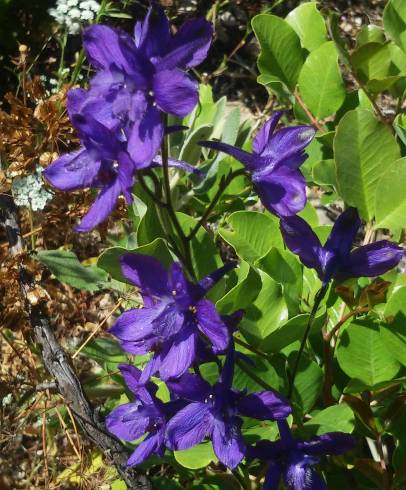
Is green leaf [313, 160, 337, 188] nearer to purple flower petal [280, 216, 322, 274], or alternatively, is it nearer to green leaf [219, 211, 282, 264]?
green leaf [219, 211, 282, 264]

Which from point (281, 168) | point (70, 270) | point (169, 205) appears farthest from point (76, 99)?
point (70, 270)

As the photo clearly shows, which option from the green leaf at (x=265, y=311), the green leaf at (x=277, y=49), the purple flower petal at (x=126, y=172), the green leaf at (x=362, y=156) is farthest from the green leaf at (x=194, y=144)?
the purple flower petal at (x=126, y=172)

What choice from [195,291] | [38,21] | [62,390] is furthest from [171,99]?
[38,21]

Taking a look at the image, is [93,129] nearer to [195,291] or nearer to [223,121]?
[195,291]

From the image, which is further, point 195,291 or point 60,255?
point 60,255

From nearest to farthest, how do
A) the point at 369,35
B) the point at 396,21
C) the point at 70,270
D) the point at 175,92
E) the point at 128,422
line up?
the point at 175,92
the point at 128,422
the point at 70,270
the point at 396,21
the point at 369,35

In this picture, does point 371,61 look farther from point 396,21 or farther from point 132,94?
point 132,94
